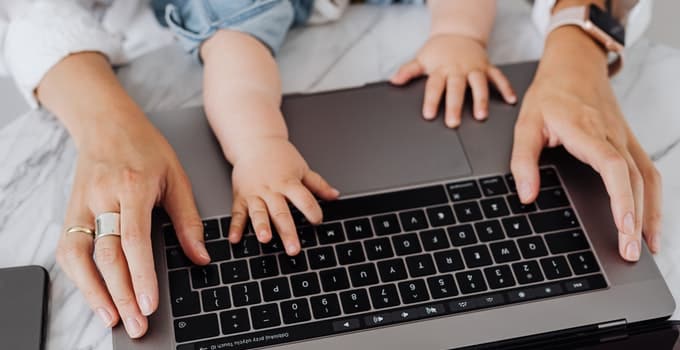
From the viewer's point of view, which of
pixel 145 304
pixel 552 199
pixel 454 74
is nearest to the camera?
pixel 145 304

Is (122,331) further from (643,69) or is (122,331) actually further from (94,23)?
(643,69)

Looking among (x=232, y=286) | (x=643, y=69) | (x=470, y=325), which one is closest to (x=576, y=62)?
(x=643, y=69)

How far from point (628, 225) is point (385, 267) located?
0.22m

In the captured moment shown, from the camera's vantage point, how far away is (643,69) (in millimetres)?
853

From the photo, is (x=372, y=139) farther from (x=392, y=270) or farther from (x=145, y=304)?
(x=145, y=304)

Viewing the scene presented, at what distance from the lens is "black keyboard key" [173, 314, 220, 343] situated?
609mm

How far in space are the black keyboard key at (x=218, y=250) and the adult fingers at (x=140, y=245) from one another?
0.18 feet

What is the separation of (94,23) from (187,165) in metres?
0.23

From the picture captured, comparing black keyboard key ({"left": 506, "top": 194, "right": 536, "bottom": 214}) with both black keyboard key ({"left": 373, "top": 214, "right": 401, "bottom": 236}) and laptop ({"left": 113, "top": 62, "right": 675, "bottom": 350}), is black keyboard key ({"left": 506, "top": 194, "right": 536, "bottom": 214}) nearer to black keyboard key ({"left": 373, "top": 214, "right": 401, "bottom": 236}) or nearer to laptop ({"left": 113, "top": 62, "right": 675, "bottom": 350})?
laptop ({"left": 113, "top": 62, "right": 675, "bottom": 350})

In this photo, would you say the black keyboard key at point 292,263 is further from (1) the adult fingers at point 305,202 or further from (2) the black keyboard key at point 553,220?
(2) the black keyboard key at point 553,220

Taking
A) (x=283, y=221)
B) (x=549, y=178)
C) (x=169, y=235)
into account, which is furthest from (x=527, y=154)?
(x=169, y=235)

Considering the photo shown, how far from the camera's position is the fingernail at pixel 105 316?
616 millimetres

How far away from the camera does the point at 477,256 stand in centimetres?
66

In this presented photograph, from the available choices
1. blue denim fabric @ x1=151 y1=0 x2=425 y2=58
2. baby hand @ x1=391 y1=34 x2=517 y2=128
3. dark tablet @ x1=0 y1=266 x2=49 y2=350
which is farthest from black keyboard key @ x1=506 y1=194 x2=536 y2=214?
dark tablet @ x1=0 y1=266 x2=49 y2=350
